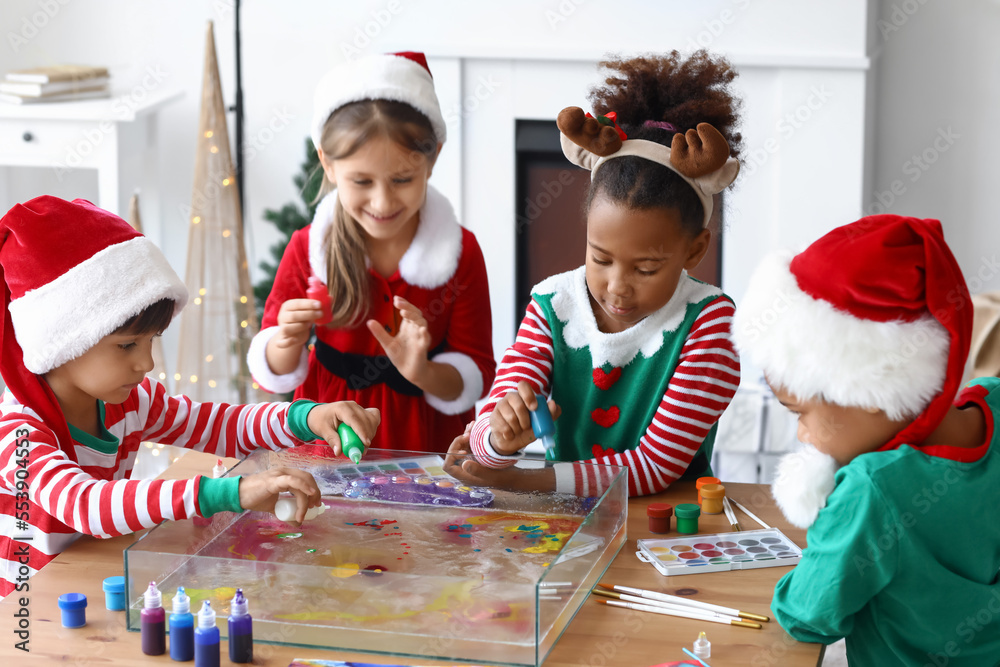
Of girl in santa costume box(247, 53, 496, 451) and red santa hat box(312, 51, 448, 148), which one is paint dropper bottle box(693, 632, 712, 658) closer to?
girl in santa costume box(247, 53, 496, 451)

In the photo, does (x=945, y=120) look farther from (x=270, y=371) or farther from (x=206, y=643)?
(x=206, y=643)

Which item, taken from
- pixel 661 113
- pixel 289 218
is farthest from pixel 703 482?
pixel 289 218

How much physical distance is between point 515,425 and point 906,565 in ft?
1.61

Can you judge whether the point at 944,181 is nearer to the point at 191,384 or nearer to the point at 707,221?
the point at 707,221

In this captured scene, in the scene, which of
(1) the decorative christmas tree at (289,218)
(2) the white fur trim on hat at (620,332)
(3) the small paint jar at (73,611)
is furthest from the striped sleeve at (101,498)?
(1) the decorative christmas tree at (289,218)

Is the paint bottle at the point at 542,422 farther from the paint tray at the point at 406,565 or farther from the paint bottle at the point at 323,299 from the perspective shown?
the paint bottle at the point at 323,299

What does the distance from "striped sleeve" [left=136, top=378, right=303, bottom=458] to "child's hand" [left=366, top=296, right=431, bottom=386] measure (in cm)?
23

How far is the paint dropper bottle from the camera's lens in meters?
0.93

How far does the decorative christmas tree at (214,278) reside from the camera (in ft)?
9.12

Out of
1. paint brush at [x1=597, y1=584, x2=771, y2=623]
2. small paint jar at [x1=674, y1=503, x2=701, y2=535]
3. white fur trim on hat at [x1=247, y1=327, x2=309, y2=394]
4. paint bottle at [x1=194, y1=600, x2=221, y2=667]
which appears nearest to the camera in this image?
paint bottle at [x1=194, y1=600, x2=221, y2=667]

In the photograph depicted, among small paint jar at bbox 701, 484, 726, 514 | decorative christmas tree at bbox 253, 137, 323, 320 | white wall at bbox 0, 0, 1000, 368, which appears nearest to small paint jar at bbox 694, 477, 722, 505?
small paint jar at bbox 701, 484, 726, 514

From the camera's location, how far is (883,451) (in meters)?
0.96

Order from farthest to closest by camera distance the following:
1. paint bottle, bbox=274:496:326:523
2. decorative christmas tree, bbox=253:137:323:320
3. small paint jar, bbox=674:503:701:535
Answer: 1. decorative christmas tree, bbox=253:137:323:320
2. small paint jar, bbox=674:503:701:535
3. paint bottle, bbox=274:496:326:523

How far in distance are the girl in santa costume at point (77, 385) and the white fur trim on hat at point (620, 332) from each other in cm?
36
